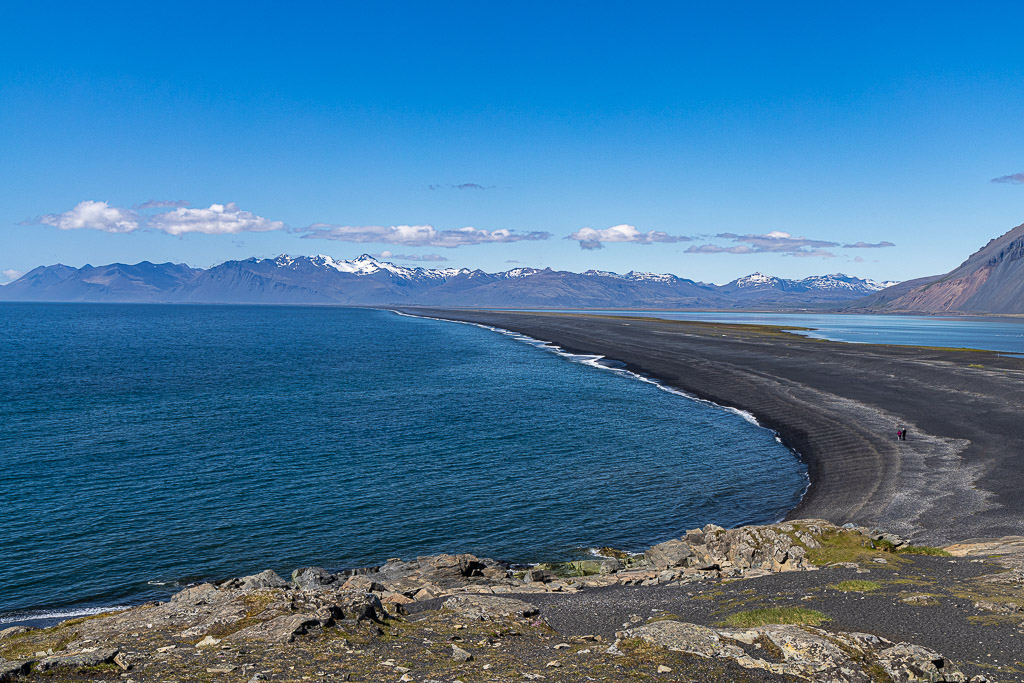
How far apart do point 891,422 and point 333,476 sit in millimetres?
44886

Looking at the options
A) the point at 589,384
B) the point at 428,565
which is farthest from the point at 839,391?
the point at 428,565

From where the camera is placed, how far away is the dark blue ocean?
28531mm

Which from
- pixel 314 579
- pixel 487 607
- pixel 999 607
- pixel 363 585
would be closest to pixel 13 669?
pixel 487 607

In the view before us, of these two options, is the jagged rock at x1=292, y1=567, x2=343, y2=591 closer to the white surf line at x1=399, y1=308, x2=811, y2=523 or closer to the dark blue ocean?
the dark blue ocean

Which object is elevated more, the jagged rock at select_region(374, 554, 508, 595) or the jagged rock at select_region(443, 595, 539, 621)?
the jagged rock at select_region(443, 595, 539, 621)

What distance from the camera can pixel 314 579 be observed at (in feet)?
77.8

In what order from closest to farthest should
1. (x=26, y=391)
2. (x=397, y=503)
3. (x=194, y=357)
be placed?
(x=397, y=503)
(x=26, y=391)
(x=194, y=357)

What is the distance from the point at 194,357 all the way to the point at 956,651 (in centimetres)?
11524

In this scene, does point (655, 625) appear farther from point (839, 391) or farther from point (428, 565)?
point (839, 391)

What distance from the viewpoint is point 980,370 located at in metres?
83.2

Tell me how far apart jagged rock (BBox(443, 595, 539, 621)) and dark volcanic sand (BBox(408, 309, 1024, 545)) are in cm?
1971

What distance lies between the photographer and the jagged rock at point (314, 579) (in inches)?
915

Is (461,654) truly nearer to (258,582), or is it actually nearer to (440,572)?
(440,572)

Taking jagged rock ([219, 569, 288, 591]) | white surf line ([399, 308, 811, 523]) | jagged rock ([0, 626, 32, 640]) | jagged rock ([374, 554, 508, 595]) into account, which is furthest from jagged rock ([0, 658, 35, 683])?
white surf line ([399, 308, 811, 523])
